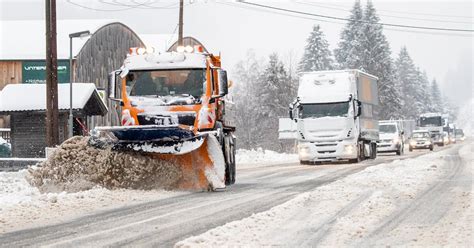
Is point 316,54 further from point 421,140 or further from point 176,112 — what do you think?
point 176,112

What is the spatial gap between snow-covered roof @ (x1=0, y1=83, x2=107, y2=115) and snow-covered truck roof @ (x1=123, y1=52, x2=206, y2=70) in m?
18.7

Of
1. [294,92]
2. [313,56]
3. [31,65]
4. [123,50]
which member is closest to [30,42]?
[31,65]

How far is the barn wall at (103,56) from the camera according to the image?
48188mm

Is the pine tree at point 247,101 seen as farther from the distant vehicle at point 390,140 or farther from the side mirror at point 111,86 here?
the side mirror at point 111,86

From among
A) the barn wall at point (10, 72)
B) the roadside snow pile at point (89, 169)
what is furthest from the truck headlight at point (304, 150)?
the barn wall at point (10, 72)

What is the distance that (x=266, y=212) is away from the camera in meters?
10.6

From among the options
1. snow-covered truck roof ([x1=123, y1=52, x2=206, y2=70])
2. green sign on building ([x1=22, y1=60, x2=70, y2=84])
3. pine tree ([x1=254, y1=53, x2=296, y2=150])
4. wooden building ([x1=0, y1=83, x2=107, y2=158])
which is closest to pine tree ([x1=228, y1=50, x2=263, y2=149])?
pine tree ([x1=254, y1=53, x2=296, y2=150])

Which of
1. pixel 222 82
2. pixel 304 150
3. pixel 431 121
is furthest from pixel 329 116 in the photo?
pixel 431 121

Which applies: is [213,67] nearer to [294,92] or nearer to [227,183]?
[227,183]

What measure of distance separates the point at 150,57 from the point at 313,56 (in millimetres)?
82650

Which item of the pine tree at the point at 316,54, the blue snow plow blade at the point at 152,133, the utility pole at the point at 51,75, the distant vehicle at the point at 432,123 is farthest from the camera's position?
the pine tree at the point at 316,54

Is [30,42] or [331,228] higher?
[30,42]

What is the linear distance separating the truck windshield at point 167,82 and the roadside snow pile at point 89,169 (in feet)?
5.46

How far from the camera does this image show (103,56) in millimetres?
51500
